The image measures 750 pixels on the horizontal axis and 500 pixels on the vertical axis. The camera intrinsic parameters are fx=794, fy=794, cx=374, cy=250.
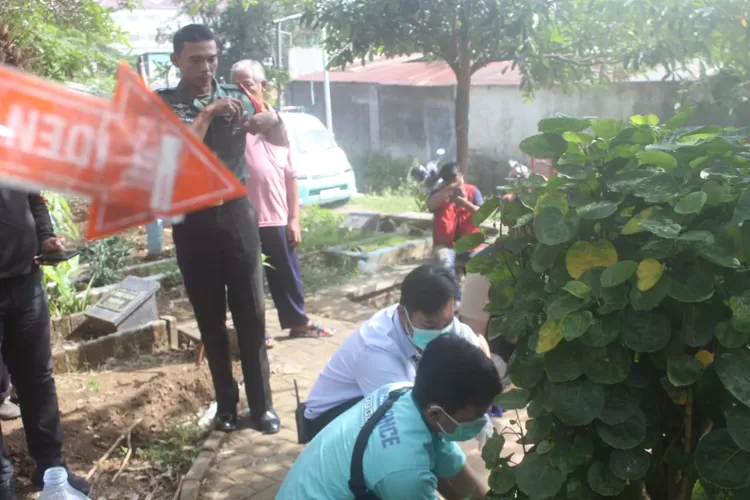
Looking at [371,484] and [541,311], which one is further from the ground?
[541,311]

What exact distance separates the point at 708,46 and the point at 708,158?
10.8ft

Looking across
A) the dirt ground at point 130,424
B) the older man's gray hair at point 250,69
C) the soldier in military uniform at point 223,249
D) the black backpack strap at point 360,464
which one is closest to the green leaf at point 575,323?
the black backpack strap at point 360,464

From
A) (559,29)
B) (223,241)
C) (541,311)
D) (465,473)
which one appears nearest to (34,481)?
(223,241)

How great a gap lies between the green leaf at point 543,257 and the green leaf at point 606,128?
0.31 m

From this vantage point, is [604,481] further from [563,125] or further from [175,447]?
[175,447]

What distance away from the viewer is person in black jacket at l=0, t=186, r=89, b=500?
2928mm

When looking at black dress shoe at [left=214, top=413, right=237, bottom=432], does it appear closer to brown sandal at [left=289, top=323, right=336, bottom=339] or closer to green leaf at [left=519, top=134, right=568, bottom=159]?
brown sandal at [left=289, top=323, right=336, bottom=339]

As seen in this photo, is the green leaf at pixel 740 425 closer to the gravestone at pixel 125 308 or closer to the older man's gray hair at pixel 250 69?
the older man's gray hair at pixel 250 69

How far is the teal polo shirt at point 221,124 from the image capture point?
3.17 m

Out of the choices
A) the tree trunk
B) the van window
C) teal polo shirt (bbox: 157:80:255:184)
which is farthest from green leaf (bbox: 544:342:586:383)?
the van window

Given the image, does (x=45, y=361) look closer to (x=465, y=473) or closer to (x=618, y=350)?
(x=465, y=473)

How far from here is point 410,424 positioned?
7.06 ft

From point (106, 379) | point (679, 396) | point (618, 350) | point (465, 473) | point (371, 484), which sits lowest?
point (106, 379)

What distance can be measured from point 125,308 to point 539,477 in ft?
13.5
